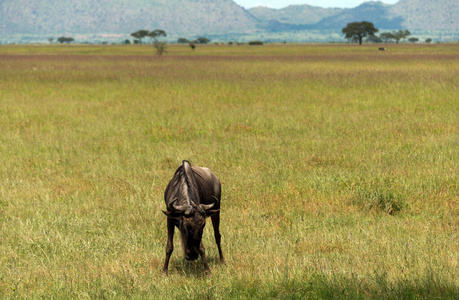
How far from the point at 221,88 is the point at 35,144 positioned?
47.2 ft

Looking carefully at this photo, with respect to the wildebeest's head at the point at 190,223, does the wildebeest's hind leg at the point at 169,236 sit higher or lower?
lower

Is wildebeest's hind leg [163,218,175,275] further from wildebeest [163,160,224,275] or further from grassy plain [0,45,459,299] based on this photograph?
grassy plain [0,45,459,299]

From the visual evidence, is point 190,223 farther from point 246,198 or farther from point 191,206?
point 246,198

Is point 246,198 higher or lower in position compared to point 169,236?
lower

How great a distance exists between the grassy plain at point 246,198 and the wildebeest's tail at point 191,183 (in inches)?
41.9

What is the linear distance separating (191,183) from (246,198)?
3874 millimetres

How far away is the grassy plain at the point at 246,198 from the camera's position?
556 cm

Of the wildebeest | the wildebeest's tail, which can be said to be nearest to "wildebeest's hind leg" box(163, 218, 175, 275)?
the wildebeest

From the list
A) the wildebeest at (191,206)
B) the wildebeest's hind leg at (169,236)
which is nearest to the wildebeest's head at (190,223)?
the wildebeest at (191,206)

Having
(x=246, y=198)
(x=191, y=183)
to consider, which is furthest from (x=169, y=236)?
(x=246, y=198)

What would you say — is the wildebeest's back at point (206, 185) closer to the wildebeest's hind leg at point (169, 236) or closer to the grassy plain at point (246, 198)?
the wildebeest's hind leg at point (169, 236)

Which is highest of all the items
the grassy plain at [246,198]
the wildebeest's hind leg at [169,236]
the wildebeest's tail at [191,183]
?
the wildebeest's tail at [191,183]

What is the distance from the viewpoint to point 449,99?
21.2m

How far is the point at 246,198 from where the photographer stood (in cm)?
891
